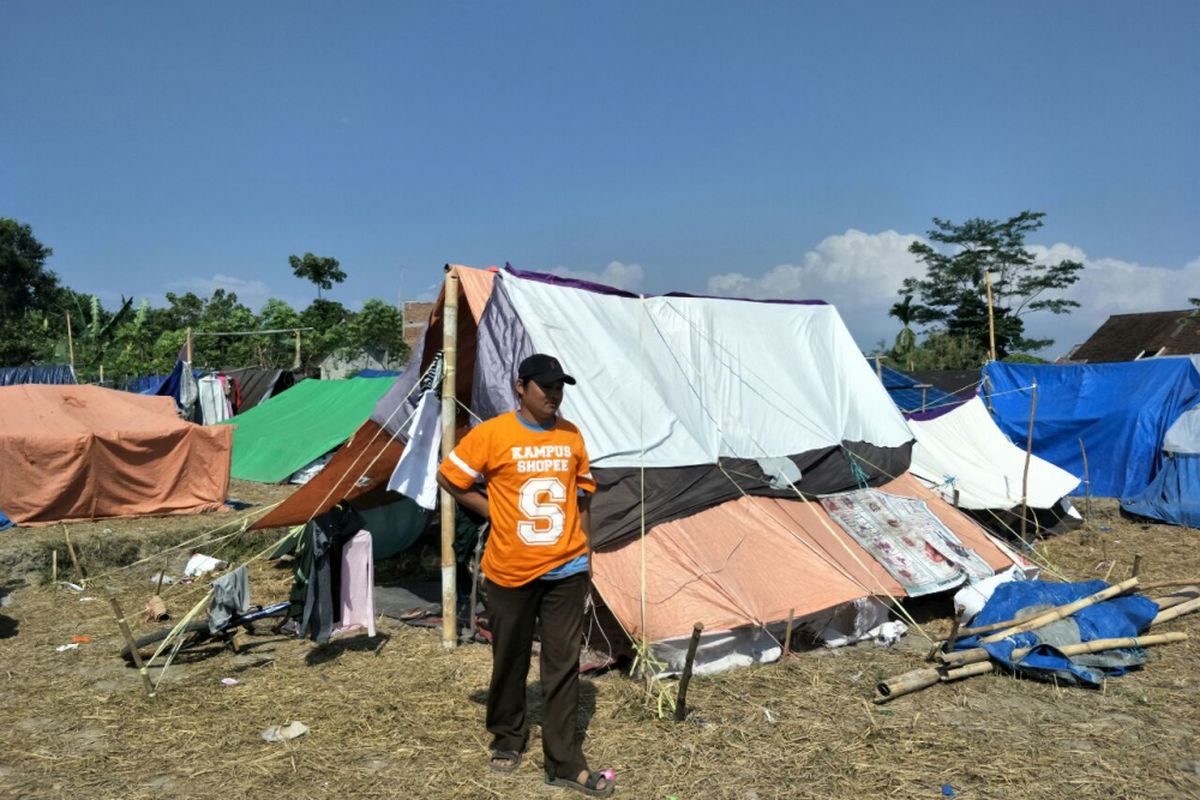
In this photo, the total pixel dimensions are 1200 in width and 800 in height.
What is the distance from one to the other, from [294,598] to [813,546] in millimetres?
3865

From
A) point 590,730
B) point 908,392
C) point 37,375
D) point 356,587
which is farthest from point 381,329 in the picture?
point 590,730

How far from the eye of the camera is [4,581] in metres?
7.68

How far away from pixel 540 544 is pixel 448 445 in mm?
2017

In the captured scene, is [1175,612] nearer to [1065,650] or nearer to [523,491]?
[1065,650]

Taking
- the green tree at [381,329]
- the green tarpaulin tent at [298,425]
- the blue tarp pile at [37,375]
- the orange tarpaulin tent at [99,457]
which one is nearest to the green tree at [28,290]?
the blue tarp pile at [37,375]

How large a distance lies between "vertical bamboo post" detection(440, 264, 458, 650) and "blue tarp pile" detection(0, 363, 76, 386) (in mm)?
19836

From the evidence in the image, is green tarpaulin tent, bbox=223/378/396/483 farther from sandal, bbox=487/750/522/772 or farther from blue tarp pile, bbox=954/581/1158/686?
blue tarp pile, bbox=954/581/1158/686

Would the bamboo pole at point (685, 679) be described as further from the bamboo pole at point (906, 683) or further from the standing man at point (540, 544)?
the bamboo pole at point (906, 683)

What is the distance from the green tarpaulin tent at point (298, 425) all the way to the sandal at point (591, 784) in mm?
11164

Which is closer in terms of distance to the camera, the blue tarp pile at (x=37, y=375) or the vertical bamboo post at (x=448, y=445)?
the vertical bamboo post at (x=448, y=445)

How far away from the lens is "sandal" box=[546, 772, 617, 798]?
3492 millimetres

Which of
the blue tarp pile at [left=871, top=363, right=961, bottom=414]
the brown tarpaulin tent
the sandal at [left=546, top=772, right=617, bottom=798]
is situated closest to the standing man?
the sandal at [left=546, top=772, right=617, bottom=798]

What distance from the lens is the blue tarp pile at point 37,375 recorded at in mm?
20594

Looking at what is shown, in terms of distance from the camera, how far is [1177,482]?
10984 mm
